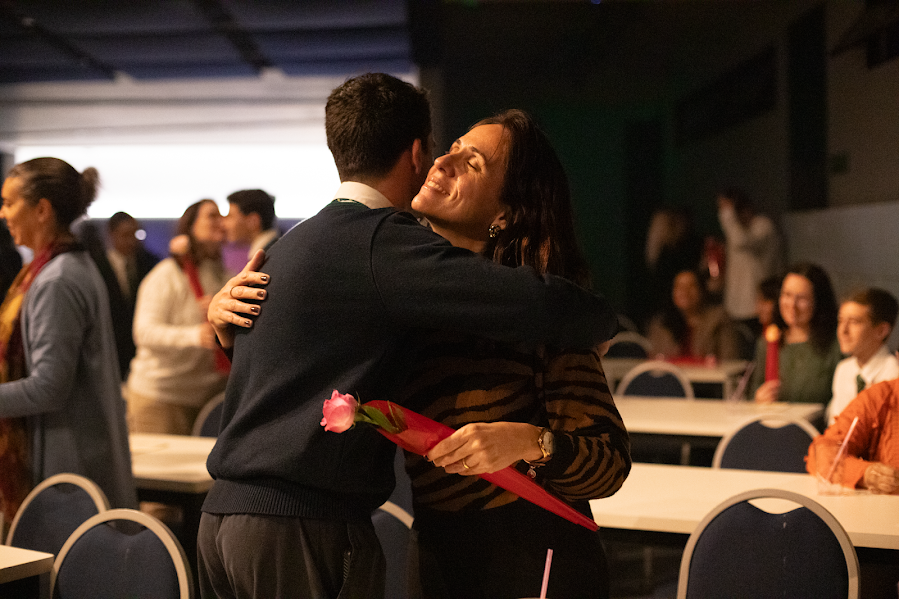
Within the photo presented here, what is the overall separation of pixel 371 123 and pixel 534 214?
32cm

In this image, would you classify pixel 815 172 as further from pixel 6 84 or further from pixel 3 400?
pixel 6 84

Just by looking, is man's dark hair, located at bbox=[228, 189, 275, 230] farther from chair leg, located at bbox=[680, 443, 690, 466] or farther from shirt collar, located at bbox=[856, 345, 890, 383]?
shirt collar, located at bbox=[856, 345, 890, 383]

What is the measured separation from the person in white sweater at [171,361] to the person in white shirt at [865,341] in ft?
9.04

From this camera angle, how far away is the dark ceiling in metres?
6.25

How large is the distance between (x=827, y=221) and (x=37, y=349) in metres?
5.31

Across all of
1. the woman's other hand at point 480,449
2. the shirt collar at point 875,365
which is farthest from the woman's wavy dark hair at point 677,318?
the woman's other hand at point 480,449

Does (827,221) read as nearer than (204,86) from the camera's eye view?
Yes

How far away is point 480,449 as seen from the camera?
115 centimetres

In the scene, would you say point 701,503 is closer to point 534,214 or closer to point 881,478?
point 881,478

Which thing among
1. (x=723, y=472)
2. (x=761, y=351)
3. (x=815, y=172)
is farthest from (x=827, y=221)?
(x=723, y=472)

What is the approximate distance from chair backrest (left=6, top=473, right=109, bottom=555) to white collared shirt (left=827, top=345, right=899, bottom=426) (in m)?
2.57

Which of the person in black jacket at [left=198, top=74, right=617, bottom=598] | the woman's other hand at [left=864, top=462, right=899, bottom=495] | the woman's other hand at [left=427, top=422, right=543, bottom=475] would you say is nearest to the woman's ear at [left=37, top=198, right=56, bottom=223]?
the person in black jacket at [left=198, top=74, right=617, bottom=598]

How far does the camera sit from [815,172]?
623cm

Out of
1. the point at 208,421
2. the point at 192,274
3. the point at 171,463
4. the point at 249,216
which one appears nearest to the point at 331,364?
the point at 171,463
